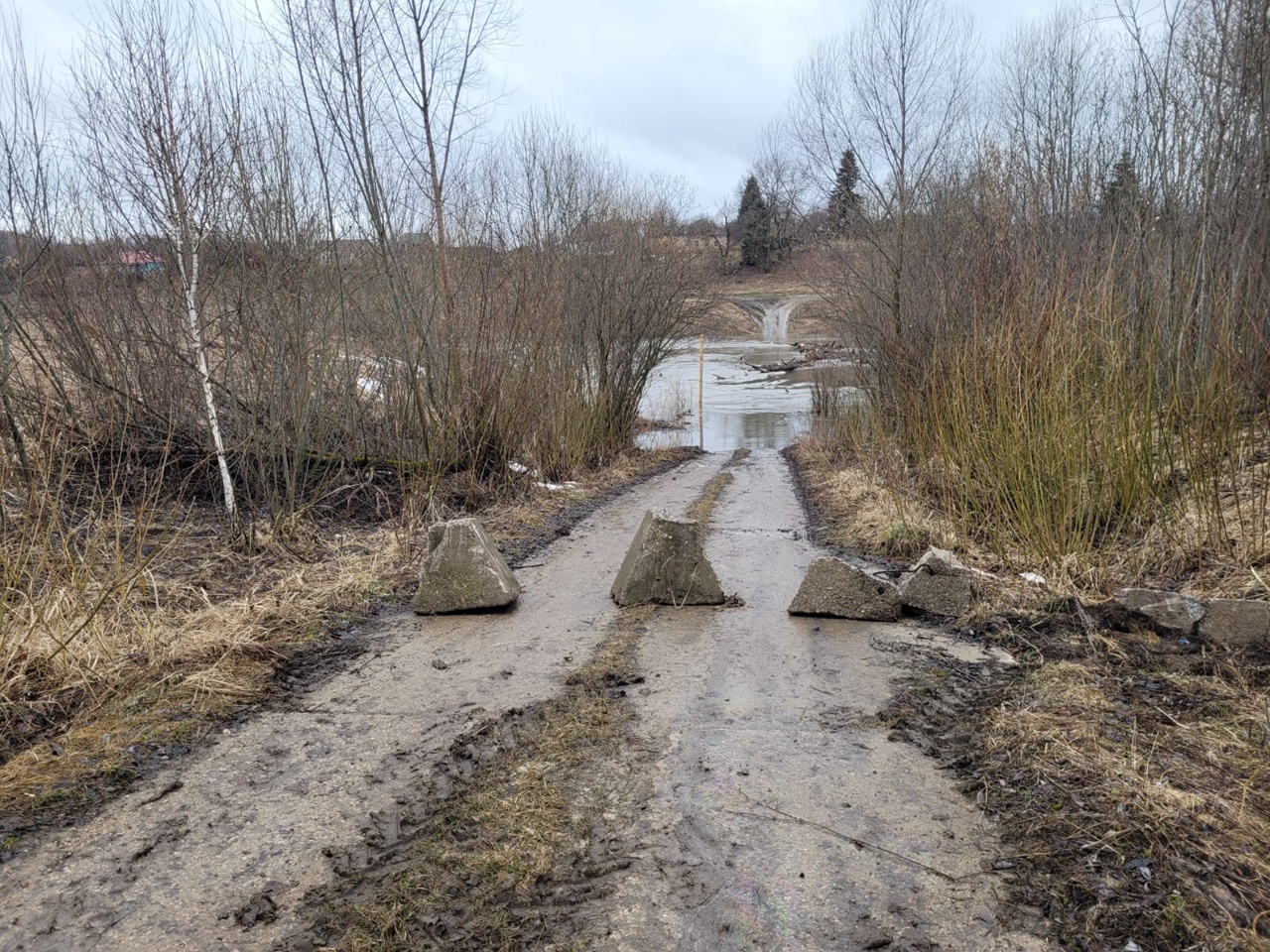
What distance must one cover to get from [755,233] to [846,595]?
64062 millimetres

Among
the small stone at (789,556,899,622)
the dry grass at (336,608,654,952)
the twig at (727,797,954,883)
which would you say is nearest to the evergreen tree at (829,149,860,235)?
the small stone at (789,556,899,622)

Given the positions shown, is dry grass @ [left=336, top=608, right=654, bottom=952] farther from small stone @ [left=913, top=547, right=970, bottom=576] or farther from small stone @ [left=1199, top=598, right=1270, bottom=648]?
small stone @ [left=1199, top=598, right=1270, bottom=648]

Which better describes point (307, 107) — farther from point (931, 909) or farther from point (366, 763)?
point (931, 909)

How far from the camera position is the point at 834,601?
565cm

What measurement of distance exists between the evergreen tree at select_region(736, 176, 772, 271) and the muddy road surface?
207 ft

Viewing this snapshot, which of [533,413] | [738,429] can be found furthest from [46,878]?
[738,429]

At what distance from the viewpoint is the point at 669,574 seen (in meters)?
5.95

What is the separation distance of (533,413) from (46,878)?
29.1 ft

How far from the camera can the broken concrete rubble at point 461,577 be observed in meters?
5.88

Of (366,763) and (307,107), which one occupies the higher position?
(307,107)

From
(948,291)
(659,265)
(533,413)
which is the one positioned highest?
(659,265)

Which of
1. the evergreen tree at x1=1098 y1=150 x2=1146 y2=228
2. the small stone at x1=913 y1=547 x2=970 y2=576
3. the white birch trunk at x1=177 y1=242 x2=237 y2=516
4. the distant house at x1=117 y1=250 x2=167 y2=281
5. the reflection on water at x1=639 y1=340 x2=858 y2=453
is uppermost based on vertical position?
the evergreen tree at x1=1098 y1=150 x2=1146 y2=228

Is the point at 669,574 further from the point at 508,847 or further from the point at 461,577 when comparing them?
the point at 508,847

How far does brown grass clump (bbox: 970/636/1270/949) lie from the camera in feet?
7.98
